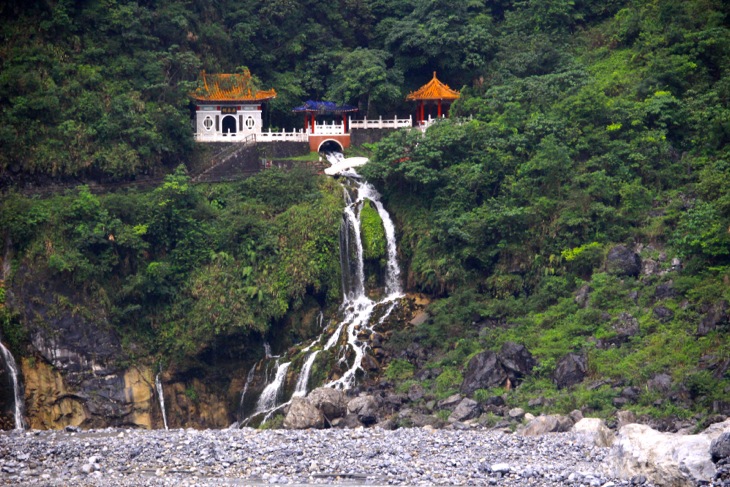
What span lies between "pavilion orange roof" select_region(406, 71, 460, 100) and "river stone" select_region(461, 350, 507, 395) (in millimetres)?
16844

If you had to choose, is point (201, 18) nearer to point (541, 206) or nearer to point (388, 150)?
point (388, 150)

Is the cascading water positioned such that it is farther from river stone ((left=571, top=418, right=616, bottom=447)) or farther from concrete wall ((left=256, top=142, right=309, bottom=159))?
river stone ((left=571, top=418, right=616, bottom=447))

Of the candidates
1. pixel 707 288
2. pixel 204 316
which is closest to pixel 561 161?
pixel 707 288

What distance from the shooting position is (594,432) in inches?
1297

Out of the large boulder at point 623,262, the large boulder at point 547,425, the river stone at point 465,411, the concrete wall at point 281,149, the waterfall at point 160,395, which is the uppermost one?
the concrete wall at point 281,149

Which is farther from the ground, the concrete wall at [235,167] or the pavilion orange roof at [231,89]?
the pavilion orange roof at [231,89]

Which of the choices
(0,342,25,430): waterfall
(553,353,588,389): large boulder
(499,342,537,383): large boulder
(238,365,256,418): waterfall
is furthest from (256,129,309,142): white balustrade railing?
(553,353,588,389): large boulder

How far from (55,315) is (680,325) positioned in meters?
22.0

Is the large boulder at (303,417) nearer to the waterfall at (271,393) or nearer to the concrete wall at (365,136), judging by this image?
the waterfall at (271,393)

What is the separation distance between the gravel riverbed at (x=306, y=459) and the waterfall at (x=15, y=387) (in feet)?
19.0

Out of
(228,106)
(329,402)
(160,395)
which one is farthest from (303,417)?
(228,106)

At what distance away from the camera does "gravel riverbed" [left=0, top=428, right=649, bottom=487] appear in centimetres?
2919

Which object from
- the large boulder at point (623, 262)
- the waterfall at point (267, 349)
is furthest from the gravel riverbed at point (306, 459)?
the large boulder at point (623, 262)

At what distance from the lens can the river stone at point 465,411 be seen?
37.9m
